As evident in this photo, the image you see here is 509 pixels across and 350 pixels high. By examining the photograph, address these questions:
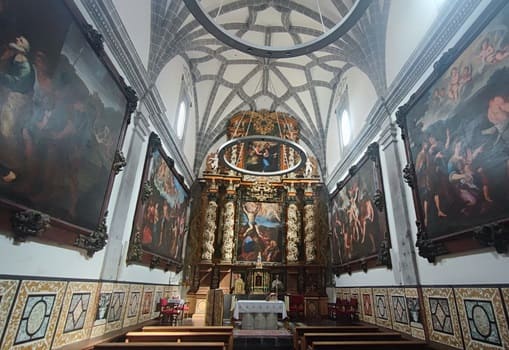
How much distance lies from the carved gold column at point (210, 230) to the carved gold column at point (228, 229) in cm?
50

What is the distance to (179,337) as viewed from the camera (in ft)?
16.0

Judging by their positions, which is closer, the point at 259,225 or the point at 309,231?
the point at 309,231

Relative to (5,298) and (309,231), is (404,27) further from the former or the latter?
(5,298)

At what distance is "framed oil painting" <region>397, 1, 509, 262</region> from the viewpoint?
153 inches

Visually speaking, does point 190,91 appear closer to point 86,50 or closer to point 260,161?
point 260,161

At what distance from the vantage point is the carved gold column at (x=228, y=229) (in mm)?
12805

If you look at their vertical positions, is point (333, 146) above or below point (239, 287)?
above

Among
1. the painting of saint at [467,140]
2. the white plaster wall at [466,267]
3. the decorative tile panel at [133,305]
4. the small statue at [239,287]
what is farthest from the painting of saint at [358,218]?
the decorative tile panel at [133,305]

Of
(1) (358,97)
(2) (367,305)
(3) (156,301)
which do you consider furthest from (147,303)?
(1) (358,97)

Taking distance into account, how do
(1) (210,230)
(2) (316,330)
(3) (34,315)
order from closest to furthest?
(3) (34,315), (2) (316,330), (1) (210,230)

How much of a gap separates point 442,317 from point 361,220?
419cm

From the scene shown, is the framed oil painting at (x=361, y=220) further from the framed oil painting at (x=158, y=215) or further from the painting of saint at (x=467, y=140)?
the framed oil painting at (x=158, y=215)

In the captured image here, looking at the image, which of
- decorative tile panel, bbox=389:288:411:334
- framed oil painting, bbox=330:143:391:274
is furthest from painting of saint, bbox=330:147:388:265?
decorative tile panel, bbox=389:288:411:334

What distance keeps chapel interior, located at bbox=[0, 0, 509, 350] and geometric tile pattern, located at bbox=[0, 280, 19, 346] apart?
2cm
